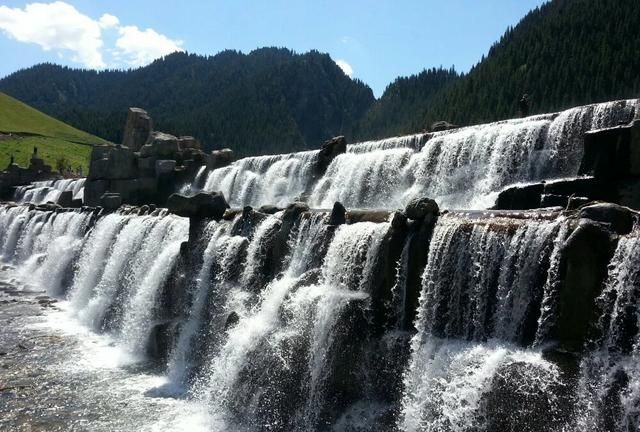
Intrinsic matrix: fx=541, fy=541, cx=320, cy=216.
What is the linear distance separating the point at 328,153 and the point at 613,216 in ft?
83.9

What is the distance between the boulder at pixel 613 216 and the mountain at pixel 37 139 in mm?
100033

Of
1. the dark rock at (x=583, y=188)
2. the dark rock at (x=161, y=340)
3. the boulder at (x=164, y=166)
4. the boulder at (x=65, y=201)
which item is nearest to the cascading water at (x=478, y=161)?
the dark rock at (x=583, y=188)

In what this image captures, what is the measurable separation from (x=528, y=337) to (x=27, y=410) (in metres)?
13.9

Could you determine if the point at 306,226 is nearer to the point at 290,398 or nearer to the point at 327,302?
the point at 327,302

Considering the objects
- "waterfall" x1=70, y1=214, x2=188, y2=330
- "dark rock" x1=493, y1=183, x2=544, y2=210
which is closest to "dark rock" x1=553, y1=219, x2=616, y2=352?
"dark rock" x1=493, y1=183, x2=544, y2=210

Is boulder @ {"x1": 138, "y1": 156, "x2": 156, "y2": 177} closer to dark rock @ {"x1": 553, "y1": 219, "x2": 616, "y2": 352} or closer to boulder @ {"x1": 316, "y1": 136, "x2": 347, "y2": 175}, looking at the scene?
boulder @ {"x1": 316, "y1": 136, "x2": 347, "y2": 175}

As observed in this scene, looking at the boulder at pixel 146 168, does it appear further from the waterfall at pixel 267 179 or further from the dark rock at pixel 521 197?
the dark rock at pixel 521 197

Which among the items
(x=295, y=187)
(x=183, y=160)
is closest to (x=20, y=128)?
(x=183, y=160)

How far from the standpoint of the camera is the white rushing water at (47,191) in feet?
194

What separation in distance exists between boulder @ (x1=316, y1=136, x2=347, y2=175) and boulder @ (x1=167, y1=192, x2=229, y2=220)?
12638 mm

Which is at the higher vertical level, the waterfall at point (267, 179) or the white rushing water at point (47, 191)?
the waterfall at point (267, 179)

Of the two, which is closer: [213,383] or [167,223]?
[213,383]

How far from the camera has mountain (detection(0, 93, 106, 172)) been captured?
103 metres

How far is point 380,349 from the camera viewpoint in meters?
13.9
